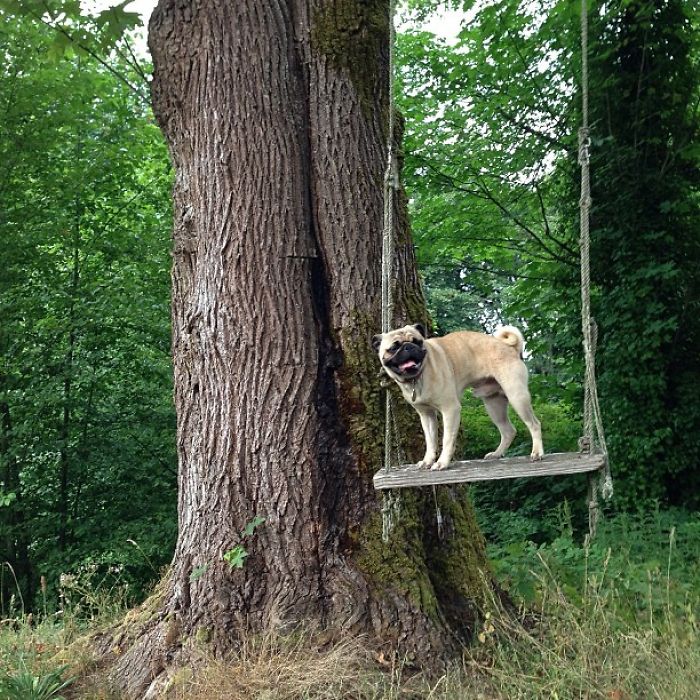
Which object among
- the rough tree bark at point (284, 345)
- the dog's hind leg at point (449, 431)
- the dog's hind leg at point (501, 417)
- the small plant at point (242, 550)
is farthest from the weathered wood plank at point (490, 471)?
the small plant at point (242, 550)

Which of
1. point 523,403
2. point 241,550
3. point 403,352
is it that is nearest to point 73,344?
point 241,550

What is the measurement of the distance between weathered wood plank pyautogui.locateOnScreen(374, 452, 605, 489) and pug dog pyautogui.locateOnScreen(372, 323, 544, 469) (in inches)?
5.5

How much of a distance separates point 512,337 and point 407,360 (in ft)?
2.61

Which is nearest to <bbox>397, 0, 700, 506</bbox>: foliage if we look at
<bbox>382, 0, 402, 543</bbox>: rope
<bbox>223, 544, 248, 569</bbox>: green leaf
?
<bbox>382, 0, 402, 543</bbox>: rope

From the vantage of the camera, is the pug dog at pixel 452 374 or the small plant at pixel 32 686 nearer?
the pug dog at pixel 452 374

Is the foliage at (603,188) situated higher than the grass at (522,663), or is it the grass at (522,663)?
the foliage at (603,188)

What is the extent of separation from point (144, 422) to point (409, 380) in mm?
6250

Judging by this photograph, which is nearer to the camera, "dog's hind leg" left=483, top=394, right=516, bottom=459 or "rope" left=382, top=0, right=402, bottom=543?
"rope" left=382, top=0, right=402, bottom=543

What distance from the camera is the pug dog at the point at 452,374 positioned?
347 centimetres

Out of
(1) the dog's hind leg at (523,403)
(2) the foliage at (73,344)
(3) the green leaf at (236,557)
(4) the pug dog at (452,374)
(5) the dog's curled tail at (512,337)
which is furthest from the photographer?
(2) the foliage at (73,344)

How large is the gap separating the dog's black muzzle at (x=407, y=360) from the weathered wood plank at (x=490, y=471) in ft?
1.62

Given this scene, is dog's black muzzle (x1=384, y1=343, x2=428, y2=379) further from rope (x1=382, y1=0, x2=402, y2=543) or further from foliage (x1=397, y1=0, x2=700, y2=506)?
foliage (x1=397, y1=0, x2=700, y2=506)

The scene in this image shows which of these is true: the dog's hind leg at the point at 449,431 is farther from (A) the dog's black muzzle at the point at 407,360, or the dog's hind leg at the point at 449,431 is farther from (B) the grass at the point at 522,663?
(B) the grass at the point at 522,663

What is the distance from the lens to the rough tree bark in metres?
4.37
